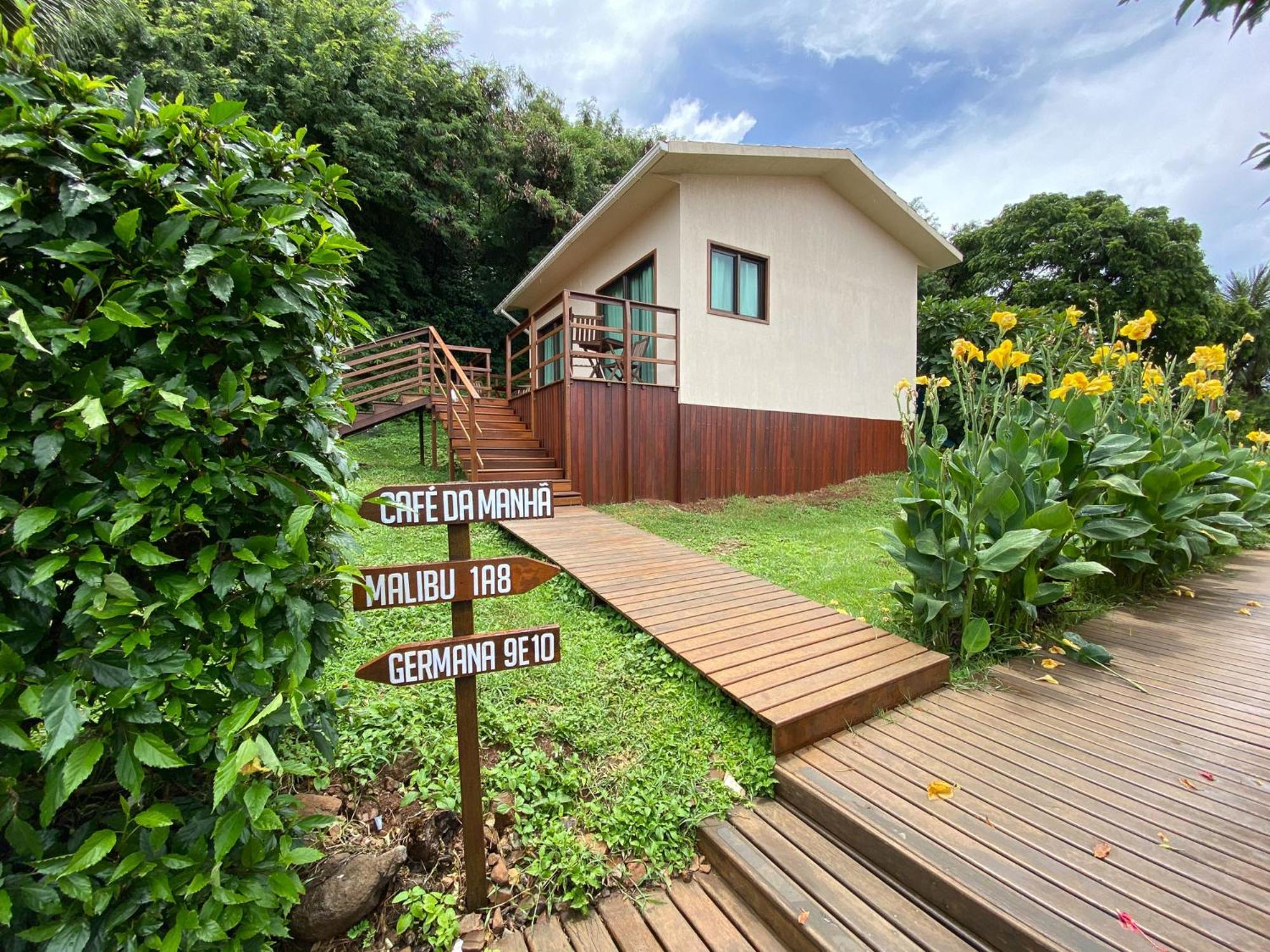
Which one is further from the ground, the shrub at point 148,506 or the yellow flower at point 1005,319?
the yellow flower at point 1005,319

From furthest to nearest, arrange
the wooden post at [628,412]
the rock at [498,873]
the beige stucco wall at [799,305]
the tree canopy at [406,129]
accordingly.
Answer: the tree canopy at [406,129] < the beige stucco wall at [799,305] < the wooden post at [628,412] < the rock at [498,873]

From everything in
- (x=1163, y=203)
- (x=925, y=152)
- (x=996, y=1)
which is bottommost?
(x=996, y=1)

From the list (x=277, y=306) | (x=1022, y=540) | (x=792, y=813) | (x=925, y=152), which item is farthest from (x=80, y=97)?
(x=925, y=152)

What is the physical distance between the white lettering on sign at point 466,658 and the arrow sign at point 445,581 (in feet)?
0.48

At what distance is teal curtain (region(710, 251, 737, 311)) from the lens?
841cm

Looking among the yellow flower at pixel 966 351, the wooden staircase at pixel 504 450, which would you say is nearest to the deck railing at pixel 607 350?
the wooden staircase at pixel 504 450

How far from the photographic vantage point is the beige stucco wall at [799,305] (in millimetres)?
8141

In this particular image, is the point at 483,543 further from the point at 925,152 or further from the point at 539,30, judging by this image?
the point at 539,30

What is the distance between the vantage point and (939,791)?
2023mm

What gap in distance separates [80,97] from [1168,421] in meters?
6.78

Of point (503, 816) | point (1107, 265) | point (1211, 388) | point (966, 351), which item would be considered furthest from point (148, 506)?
point (1107, 265)

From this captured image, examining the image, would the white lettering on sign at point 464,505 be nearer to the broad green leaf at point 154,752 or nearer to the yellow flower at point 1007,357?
the broad green leaf at point 154,752

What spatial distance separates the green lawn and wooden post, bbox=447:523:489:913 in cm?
271

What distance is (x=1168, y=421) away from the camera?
15.2 ft
